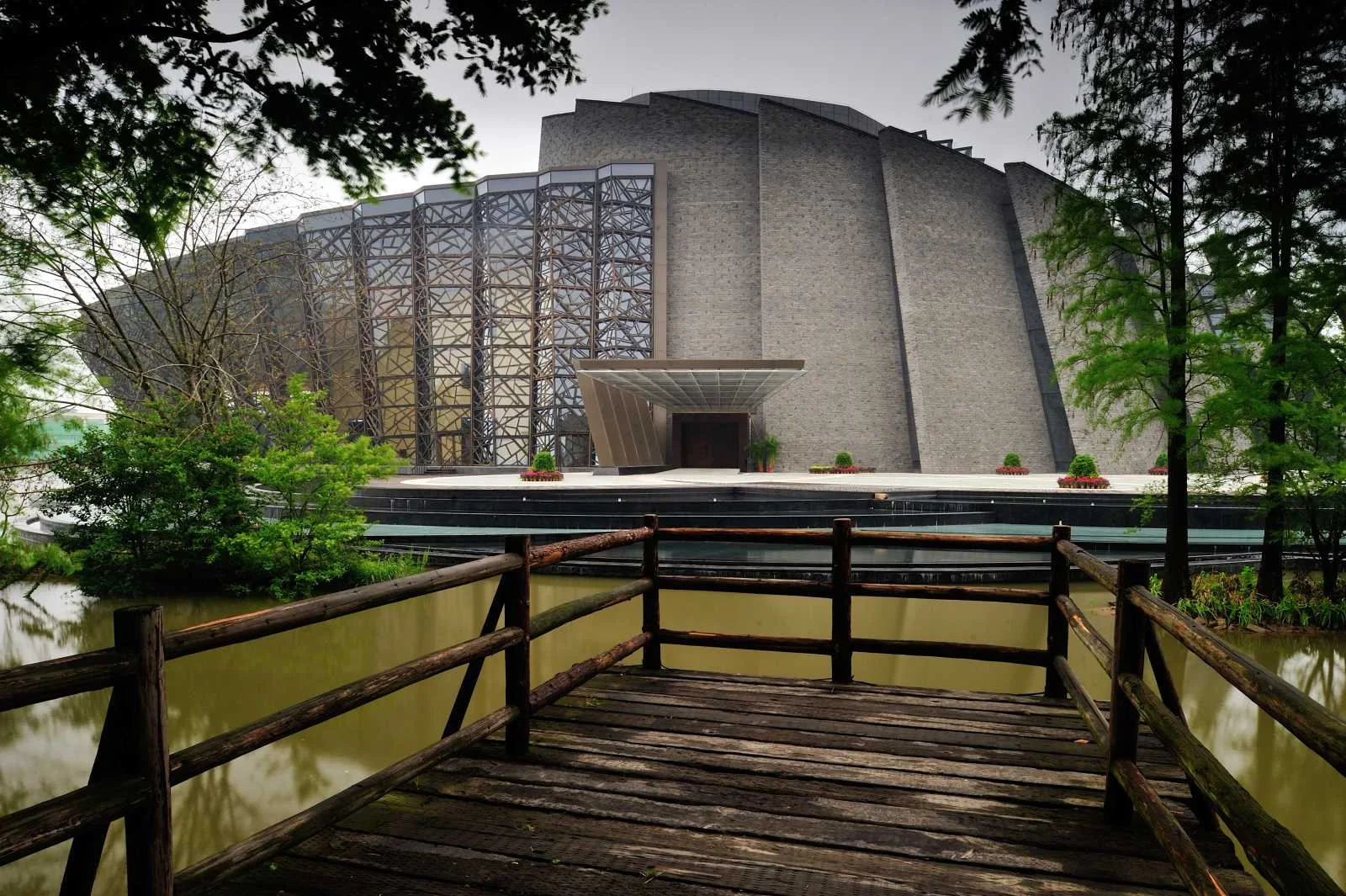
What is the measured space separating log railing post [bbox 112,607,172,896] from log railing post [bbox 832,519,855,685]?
9.47 ft

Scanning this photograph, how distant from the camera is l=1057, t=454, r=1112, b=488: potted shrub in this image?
18031mm

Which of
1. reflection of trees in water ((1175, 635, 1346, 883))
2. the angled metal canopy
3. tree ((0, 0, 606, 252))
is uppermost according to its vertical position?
the angled metal canopy

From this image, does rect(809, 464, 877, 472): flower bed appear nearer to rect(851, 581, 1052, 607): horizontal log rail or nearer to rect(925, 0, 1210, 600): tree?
rect(925, 0, 1210, 600): tree

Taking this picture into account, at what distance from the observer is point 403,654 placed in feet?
21.2

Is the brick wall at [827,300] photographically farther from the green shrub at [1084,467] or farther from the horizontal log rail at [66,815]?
the horizontal log rail at [66,815]

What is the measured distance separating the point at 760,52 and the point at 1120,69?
239 inches

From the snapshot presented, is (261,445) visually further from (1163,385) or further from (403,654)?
(1163,385)

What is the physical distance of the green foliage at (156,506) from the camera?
331 inches

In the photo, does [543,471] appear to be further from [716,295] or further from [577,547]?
[577,547]

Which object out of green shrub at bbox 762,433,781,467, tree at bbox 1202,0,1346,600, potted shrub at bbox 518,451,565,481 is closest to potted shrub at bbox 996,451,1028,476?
green shrub at bbox 762,433,781,467

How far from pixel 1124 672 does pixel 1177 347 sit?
6.45 metres

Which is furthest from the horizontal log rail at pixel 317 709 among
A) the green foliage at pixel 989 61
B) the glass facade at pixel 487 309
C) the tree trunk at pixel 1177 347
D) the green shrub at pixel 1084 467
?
the glass facade at pixel 487 309

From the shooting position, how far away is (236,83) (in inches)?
99.7

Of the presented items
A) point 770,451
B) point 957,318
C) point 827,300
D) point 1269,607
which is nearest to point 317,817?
point 1269,607
